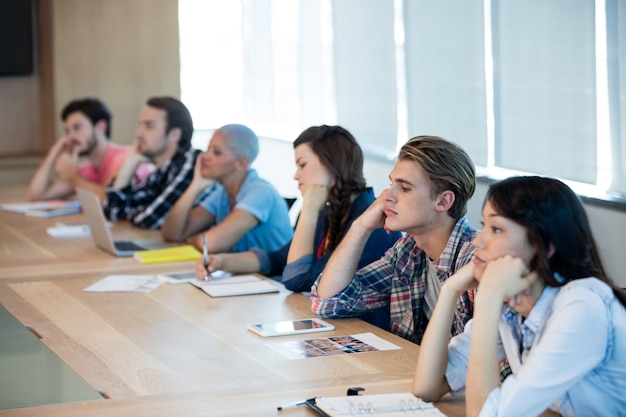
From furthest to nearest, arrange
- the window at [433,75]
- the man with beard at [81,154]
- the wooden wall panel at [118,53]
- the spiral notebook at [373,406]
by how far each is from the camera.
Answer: the wooden wall panel at [118,53] → the man with beard at [81,154] → the window at [433,75] → the spiral notebook at [373,406]

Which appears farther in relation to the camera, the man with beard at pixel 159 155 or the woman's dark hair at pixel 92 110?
the woman's dark hair at pixel 92 110

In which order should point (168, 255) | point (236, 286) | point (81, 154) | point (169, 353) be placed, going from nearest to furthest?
point (169, 353)
point (236, 286)
point (168, 255)
point (81, 154)

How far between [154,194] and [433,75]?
1.73 m

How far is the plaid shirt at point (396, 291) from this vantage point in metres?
3.21

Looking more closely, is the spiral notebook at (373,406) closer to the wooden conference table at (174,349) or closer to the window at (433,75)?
the wooden conference table at (174,349)

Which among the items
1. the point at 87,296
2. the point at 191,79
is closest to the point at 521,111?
the point at 87,296

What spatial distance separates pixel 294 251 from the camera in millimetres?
3918

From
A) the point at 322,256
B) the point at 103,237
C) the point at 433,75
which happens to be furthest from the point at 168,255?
the point at 433,75

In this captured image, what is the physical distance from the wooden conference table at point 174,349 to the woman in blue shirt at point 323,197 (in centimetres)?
16

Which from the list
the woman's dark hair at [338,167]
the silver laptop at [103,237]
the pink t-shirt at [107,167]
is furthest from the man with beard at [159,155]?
the woman's dark hair at [338,167]

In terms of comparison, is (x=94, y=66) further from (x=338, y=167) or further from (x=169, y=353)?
(x=169, y=353)

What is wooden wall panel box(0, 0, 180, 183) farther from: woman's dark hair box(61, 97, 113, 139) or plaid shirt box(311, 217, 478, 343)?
plaid shirt box(311, 217, 478, 343)

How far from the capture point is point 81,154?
268 inches

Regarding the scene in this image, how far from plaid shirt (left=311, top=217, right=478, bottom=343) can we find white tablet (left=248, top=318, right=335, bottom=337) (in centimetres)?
7
